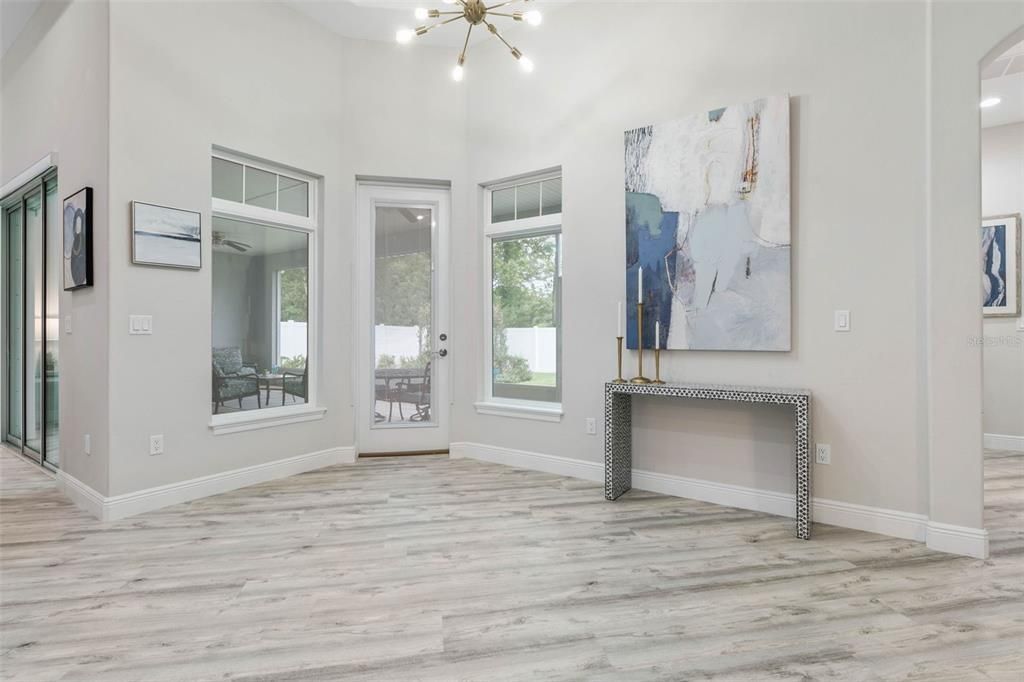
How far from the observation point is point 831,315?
2.91m

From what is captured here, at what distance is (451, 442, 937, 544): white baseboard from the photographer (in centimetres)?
273

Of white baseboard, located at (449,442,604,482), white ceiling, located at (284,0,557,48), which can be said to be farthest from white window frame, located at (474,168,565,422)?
white ceiling, located at (284,0,557,48)

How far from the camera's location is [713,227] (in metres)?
3.23

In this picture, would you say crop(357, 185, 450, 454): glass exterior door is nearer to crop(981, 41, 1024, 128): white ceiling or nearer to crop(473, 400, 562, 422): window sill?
crop(473, 400, 562, 422): window sill

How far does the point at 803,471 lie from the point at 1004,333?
3.93 metres

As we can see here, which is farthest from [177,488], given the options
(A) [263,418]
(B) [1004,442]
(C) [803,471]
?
(B) [1004,442]

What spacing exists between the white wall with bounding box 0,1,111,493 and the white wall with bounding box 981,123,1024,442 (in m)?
7.26

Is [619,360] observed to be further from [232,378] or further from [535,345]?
[232,378]

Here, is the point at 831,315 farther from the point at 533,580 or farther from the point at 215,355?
the point at 215,355

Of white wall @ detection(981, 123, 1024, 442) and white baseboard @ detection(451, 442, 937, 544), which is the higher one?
white wall @ detection(981, 123, 1024, 442)

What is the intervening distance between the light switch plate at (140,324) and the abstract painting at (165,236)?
33 centimetres

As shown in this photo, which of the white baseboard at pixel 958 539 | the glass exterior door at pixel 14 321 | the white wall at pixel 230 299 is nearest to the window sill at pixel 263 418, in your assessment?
the white wall at pixel 230 299

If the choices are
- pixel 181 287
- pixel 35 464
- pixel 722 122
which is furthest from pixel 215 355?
pixel 722 122

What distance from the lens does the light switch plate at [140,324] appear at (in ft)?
10.2
